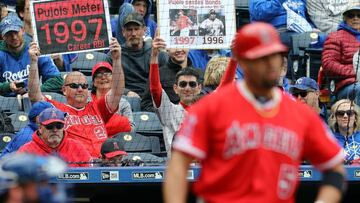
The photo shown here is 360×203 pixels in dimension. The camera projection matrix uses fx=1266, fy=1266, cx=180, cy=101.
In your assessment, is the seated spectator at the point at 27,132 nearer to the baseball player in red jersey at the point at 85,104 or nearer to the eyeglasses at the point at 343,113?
the baseball player in red jersey at the point at 85,104

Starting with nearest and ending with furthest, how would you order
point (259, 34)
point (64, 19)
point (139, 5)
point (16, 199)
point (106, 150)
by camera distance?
point (16, 199) → point (259, 34) → point (106, 150) → point (64, 19) → point (139, 5)

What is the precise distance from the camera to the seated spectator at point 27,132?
9750mm

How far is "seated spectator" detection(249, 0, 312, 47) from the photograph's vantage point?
38.4 feet

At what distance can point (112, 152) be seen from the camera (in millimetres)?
9672

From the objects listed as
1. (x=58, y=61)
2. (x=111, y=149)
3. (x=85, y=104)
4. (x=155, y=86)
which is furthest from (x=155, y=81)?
(x=58, y=61)

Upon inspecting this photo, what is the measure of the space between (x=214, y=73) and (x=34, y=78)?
4.91 ft

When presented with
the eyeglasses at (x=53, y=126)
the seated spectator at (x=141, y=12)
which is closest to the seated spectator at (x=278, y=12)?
the seated spectator at (x=141, y=12)

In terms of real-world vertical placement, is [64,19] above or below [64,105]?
above

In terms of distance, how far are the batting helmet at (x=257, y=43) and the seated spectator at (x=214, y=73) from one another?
4.70 metres

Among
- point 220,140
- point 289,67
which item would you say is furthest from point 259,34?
point 289,67

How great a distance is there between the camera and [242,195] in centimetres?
574

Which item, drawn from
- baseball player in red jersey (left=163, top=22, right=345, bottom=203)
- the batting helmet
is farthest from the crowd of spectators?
the batting helmet

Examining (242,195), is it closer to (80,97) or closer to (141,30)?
(80,97)

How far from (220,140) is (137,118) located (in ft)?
16.5
